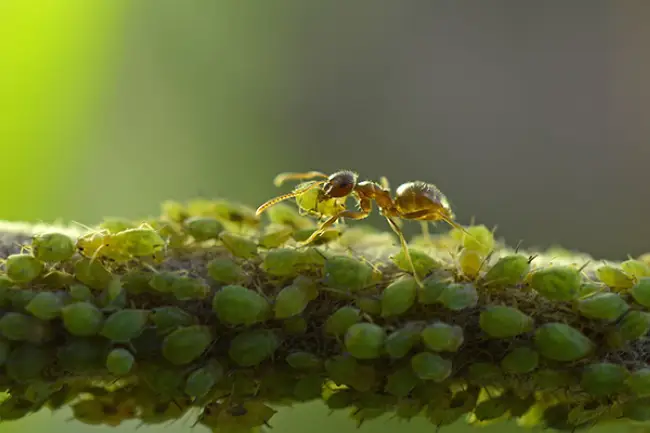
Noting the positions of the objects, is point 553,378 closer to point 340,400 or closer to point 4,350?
point 340,400

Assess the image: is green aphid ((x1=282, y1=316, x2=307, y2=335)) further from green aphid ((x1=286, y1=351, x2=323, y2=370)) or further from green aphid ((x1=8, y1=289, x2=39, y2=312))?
green aphid ((x1=8, y1=289, x2=39, y2=312))

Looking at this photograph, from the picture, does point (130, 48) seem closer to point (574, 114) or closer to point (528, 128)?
point (528, 128)

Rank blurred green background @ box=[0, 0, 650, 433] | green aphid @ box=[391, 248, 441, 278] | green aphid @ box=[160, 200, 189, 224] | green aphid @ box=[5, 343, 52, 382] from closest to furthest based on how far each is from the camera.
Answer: green aphid @ box=[5, 343, 52, 382] → green aphid @ box=[391, 248, 441, 278] → green aphid @ box=[160, 200, 189, 224] → blurred green background @ box=[0, 0, 650, 433]

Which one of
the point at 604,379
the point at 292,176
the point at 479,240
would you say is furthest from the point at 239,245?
the point at 292,176

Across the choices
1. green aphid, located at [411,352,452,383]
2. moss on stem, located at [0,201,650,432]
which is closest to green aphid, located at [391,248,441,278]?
moss on stem, located at [0,201,650,432]

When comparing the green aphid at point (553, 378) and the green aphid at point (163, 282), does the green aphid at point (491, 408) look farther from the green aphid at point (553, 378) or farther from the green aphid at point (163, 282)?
the green aphid at point (163, 282)
